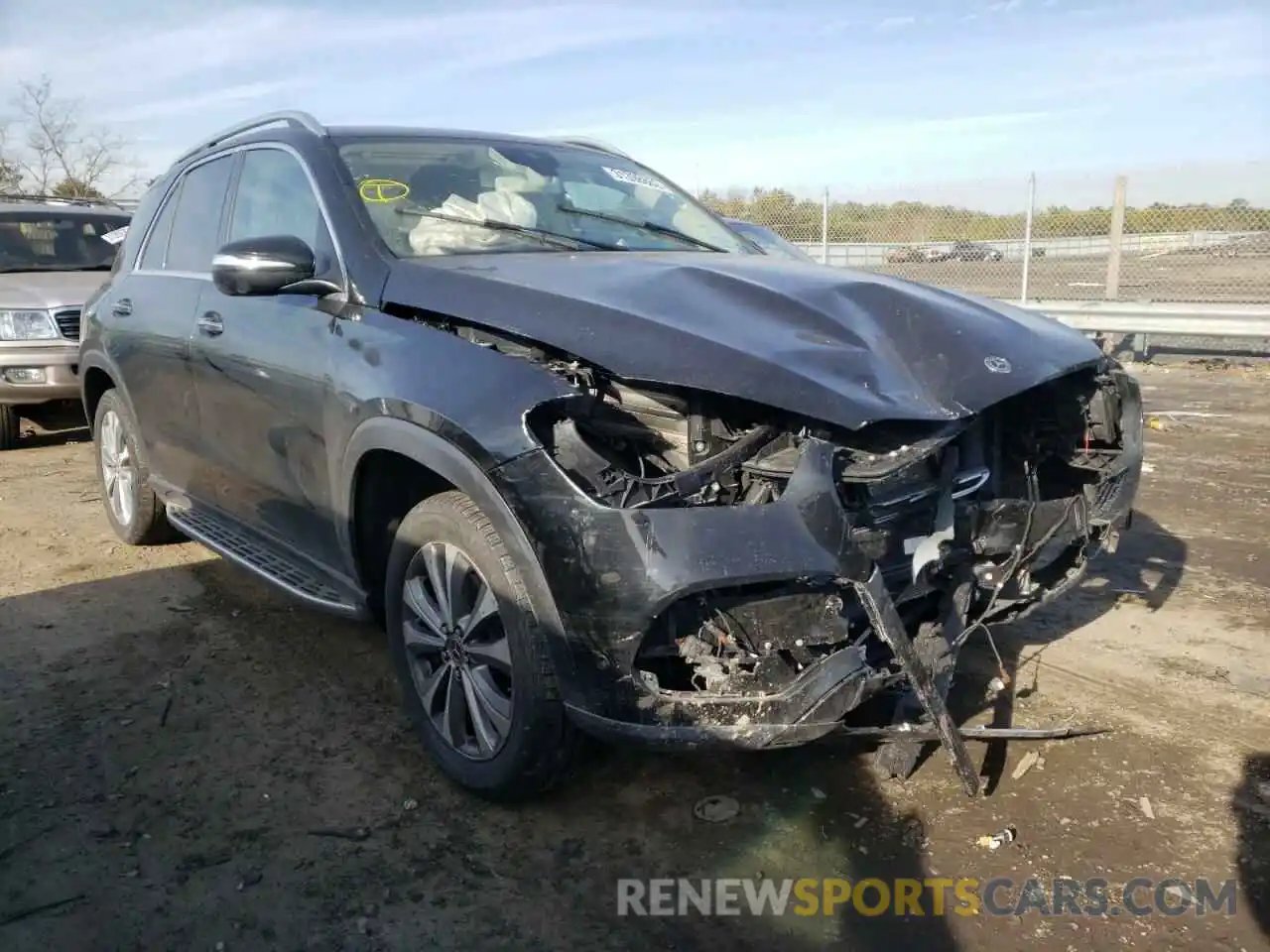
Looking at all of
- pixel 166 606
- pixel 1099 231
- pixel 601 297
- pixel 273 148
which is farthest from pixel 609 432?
pixel 1099 231

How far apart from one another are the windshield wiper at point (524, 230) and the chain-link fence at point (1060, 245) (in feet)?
29.2

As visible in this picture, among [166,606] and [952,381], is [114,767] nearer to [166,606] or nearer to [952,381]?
[166,606]

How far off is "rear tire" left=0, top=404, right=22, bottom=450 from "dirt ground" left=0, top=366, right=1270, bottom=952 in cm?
442

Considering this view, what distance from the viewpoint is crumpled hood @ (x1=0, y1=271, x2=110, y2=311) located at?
781 cm

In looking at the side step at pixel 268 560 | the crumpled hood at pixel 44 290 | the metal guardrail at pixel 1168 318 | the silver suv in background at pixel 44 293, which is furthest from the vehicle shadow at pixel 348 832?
the metal guardrail at pixel 1168 318

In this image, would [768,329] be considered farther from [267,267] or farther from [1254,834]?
[1254,834]

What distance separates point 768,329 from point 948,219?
1233 centimetres

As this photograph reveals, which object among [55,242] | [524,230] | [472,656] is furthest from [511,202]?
[55,242]

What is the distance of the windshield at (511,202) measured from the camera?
3.47 m

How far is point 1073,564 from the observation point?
11.2 feet

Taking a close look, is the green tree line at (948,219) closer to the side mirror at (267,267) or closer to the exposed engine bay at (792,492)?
the side mirror at (267,267)

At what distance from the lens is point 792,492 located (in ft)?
7.95

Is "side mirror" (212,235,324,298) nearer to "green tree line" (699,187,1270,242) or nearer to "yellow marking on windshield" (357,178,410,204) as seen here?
"yellow marking on windshield" (357,178,410,204)

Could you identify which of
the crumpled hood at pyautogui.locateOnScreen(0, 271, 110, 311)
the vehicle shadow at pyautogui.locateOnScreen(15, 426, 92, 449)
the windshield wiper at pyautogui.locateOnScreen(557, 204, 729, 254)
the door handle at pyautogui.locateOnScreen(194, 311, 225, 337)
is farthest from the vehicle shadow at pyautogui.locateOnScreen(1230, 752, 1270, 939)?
the vehicle shadow at pyautogui.locateOnScreen(15, 426, 92, 449)
